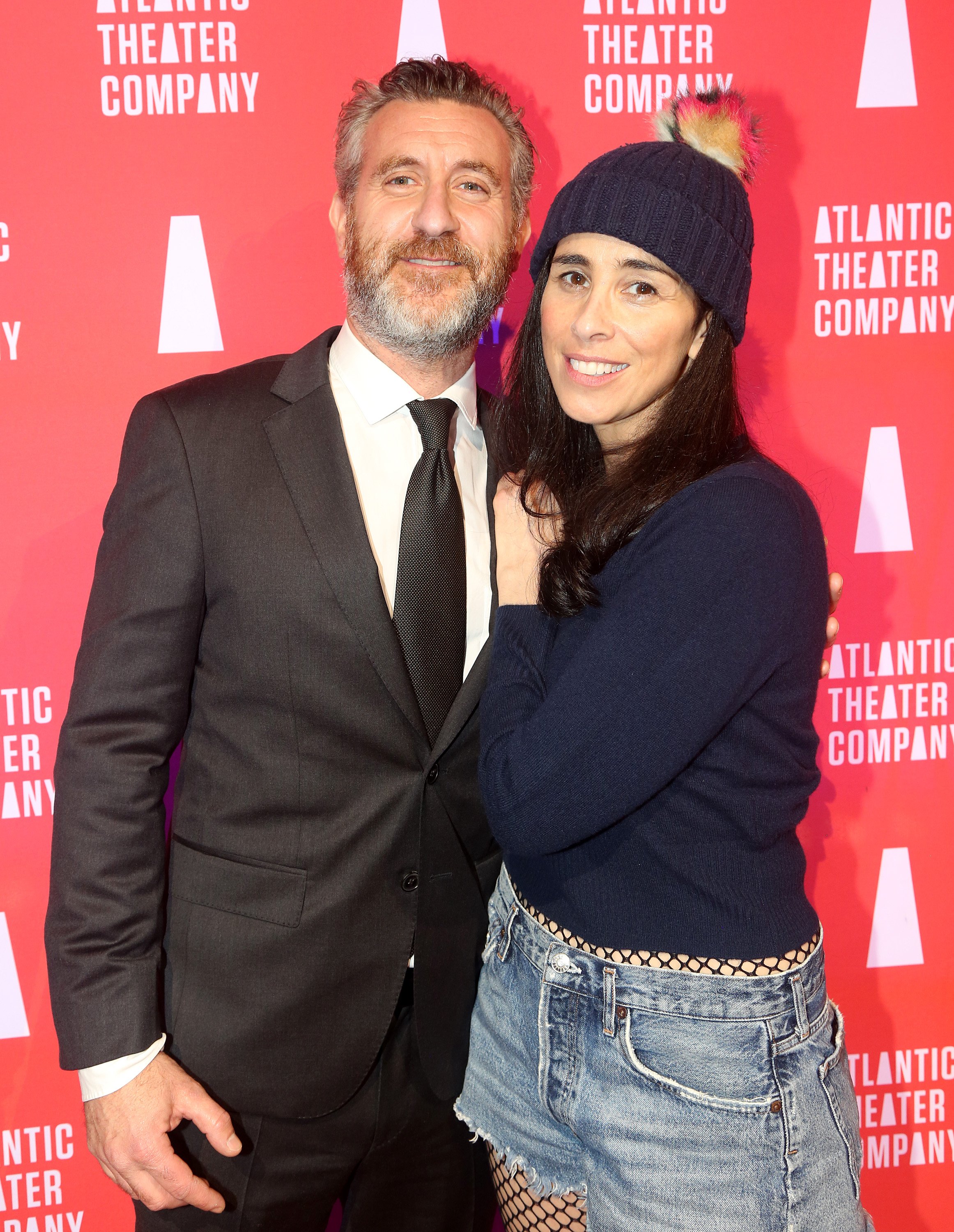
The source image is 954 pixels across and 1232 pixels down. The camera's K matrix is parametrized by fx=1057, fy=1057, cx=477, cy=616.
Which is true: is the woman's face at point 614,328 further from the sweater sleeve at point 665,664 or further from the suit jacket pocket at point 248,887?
the suit jacket pocket at point 248,887

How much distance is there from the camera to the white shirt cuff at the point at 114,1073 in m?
1.56

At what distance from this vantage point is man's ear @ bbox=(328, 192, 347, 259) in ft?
6.21

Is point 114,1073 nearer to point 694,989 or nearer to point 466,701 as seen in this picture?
point 466,701

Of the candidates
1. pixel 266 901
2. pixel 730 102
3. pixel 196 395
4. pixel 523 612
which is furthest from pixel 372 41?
pixel 266 901

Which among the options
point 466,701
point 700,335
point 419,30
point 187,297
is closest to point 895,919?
point 466,701

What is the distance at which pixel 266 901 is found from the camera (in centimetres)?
164

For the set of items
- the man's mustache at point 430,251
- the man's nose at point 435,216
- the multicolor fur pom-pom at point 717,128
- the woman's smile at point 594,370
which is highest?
the multicolor fur pom-pom at point 717,128

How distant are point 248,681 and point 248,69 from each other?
1.24 metres

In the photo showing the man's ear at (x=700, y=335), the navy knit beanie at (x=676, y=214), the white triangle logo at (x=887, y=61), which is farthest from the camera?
the white triangle logo at (x=887, y=61)

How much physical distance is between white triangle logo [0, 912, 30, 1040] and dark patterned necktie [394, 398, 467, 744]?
1.21 meters

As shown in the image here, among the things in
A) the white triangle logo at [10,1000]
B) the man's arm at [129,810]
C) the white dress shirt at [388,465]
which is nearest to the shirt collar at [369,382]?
the white dress shirt at [388,465]

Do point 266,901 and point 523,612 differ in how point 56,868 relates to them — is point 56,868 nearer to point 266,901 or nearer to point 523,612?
→ point 266,901

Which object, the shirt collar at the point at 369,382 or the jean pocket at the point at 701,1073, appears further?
the shirt collar at the point at 369,382

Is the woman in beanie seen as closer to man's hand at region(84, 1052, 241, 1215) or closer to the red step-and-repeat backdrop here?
man's hand at region(84, 1052, 241, 1215)
